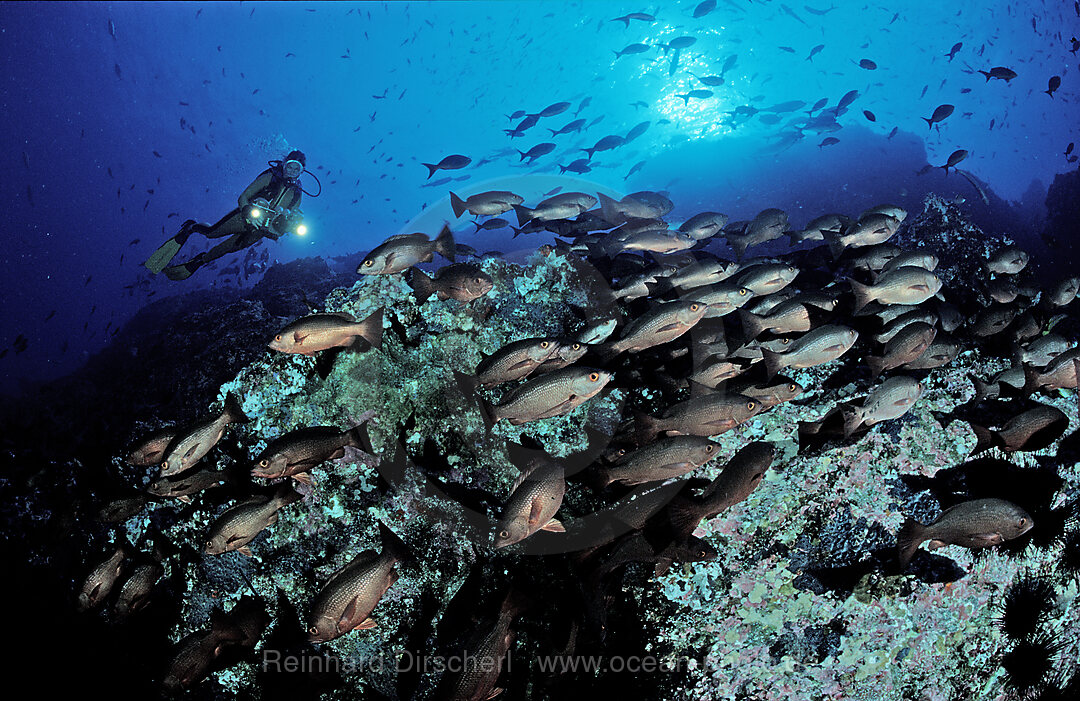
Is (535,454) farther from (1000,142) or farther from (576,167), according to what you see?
(1000,142)

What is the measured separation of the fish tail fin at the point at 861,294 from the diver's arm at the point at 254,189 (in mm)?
9390

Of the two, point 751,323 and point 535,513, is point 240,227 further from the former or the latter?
point 751,323

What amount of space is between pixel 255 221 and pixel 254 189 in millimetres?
905

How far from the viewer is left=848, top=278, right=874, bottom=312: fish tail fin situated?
3381 mm

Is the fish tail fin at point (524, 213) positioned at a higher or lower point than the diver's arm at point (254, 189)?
lower

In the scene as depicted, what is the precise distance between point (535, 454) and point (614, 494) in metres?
0.59

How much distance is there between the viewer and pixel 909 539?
8.36ft

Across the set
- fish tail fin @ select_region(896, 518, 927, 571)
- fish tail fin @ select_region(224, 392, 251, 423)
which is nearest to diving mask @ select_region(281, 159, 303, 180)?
fish tail fin @ select_region(224, 392, 251, 423)

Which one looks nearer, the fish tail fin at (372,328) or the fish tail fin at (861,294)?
the fish tail fin at (372,328)

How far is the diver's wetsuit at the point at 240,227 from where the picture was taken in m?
7.65

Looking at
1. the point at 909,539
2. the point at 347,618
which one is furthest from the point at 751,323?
the point at 347,618

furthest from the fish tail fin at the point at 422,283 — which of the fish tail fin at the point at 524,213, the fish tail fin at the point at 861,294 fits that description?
the fish tail fin at the point at 861,294

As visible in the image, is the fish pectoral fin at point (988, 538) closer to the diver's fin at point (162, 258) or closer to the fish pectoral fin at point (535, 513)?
the fish pectoral fin at point (535, 513)

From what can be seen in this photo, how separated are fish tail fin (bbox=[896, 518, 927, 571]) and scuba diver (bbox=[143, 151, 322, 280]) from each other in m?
8.86
